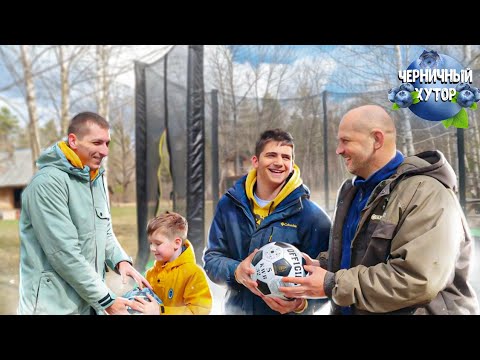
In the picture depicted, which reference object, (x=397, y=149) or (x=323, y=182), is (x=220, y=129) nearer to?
(x=323, y=182)

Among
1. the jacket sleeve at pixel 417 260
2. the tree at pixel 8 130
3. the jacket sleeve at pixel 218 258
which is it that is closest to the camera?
the jacket sleeve at pixel 417 260

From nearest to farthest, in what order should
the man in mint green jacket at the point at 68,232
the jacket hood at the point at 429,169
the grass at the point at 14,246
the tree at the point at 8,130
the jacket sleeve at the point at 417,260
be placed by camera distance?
the jacket sleeve at the point at 417,260 → the jacket hood at the point at 429,169 → the man in mint green jacket at the point at 68,232 → the grass at the point at 14,246 → the tree at the point at 8,130

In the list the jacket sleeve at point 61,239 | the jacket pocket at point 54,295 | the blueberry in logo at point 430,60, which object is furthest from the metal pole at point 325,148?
the jacket pocket at point 54,295

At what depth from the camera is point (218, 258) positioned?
3867 mm

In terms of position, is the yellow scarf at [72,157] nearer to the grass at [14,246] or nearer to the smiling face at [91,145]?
the smiling face at [91,145]

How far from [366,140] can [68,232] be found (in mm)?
2073

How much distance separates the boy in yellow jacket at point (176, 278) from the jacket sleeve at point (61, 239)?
1.22 ft

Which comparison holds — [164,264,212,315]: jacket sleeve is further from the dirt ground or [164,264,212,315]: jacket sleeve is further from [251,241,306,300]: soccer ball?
[251,241,306,300]: soccer ball

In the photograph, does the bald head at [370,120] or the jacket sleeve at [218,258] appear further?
the jacket sleeve at [218,258]

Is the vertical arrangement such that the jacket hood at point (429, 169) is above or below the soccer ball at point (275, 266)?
above

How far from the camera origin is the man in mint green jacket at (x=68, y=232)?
12.0 ft

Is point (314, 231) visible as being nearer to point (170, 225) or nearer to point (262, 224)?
point (262, 224)

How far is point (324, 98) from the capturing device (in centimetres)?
396

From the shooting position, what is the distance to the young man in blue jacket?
3.73 m
